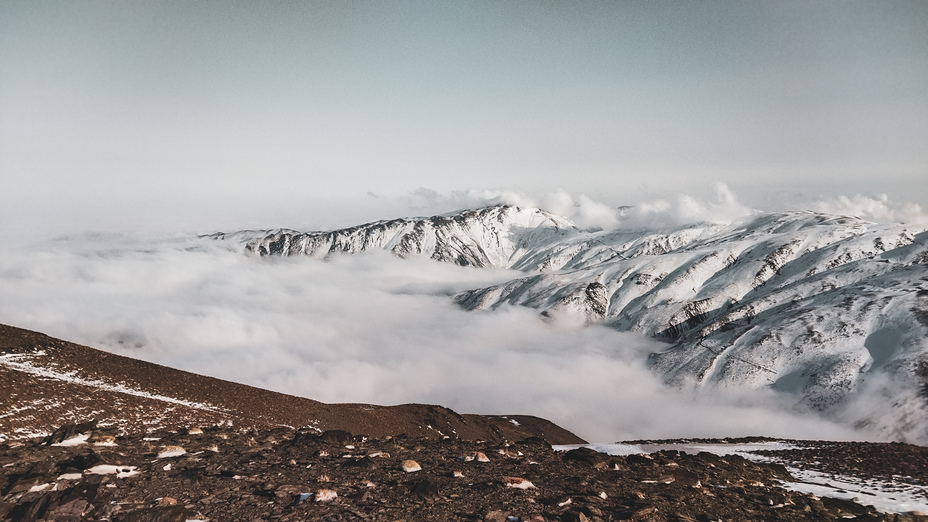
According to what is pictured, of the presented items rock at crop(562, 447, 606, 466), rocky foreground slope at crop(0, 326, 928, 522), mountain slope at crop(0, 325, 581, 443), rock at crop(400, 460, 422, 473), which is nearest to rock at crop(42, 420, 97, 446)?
rocky foreground slope at crop(0, 326, 928, 522)

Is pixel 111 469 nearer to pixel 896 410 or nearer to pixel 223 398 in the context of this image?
pixel 223 398

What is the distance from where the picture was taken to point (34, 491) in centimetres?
1161

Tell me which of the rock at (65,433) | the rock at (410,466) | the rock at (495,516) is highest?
the rock at (495,516)

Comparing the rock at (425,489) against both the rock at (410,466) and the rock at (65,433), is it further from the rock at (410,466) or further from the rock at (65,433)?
the rock at (65,433)

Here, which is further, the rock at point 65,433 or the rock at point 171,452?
the rock at point 65,433

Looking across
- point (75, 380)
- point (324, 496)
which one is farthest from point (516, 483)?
point (75, 380)

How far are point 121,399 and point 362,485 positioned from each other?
21.2m

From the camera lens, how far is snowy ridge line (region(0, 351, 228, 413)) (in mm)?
28062

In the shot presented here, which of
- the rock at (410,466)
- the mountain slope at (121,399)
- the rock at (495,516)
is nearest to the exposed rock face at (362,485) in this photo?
the rock at (495,516)

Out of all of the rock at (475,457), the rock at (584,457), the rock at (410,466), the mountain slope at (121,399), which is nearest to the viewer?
the rock at (410,466)

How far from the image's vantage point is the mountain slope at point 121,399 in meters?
22.5

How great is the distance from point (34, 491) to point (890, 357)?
804 feet

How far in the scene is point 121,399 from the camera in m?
26.6

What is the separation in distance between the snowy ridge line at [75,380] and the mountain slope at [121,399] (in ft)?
0.15
